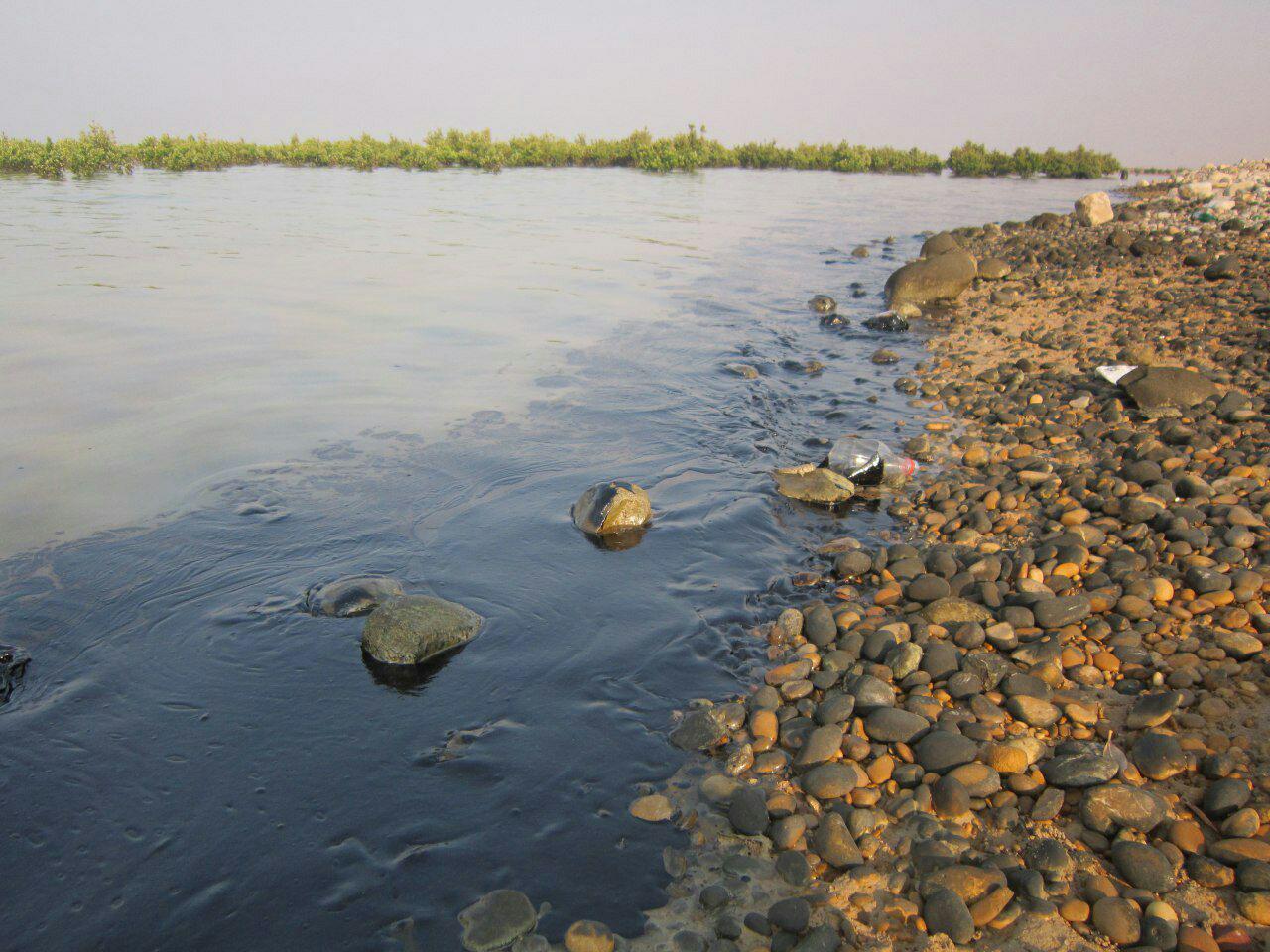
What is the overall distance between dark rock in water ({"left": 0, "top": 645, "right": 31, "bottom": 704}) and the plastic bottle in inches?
250

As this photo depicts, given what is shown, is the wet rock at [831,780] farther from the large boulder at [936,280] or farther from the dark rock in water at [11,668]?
the large boulder at [936,280]

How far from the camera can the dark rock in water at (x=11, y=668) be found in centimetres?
447

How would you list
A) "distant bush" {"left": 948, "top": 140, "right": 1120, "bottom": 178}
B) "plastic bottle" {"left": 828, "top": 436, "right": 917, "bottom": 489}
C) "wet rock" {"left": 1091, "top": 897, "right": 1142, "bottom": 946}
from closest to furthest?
"wet rock" {"left": 1091, "top": 897, "right": 1142, "bottom": 946}, "plastic bottle" {"left": 828, "top": 436, "right": 917, "bottom": 489}, "distant bush" {"left": 948, "top": 140, "right": 1120, "bottom": 178}

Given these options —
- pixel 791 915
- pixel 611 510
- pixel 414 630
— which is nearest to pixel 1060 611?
Result: pixel 791 915

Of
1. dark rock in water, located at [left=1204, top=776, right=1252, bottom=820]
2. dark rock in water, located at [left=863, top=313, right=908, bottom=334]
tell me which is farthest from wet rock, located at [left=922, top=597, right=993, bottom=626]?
dark rock in water, located at [left=863, top=313, right=908, bottom=334]

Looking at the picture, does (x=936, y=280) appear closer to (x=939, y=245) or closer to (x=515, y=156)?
(x=939, y=245)

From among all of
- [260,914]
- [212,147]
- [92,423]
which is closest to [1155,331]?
[260,914]

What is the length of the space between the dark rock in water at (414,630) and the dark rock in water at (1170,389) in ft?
22.9

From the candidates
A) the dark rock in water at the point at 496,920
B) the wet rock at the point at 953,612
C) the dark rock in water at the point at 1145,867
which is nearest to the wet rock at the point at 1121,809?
the dark rock in water at the point at 1145,867

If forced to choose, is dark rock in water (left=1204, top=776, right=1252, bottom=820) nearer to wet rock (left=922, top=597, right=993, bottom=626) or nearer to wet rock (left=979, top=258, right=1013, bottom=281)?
wet rock (left=922, top=597, right=993, bottom=626)

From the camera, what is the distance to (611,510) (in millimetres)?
6605

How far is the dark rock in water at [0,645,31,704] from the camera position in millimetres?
4473

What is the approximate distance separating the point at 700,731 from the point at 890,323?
465 inches

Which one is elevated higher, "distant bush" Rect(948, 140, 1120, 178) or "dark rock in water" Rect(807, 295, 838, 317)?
"distant bush" Rect(948, 140, 1120, 178)
